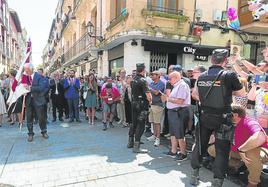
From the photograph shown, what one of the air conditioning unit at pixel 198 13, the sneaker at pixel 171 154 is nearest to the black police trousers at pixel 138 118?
the sneaker at pixel 171 154

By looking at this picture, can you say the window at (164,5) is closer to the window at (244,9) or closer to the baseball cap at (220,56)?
the window at (244,9)

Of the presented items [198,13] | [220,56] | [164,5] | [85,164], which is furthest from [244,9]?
[85,164]

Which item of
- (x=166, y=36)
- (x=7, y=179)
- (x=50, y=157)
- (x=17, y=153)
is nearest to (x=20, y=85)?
(x=17, y=153)

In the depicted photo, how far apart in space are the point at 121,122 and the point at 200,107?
5.25m

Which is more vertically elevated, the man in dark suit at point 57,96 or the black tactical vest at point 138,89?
the black tactical vest at point 138,89

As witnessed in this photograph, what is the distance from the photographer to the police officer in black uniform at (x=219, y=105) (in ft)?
12.0

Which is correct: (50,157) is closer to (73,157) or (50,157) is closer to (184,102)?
(73,157)

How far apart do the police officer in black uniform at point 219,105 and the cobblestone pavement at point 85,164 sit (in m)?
0.61

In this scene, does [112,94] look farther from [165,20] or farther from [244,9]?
[244,9]

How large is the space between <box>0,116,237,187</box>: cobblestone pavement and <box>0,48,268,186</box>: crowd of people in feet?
1.02

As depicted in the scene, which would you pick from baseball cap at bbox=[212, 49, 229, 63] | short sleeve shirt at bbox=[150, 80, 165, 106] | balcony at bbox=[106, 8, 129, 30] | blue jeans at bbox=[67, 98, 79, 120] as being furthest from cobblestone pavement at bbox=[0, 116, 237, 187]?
balcony at bbox=[106, 8, 129, 30]

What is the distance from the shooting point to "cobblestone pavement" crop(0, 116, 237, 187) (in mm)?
4203

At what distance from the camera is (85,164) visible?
4930 mm

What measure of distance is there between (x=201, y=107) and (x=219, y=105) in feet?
1.07
